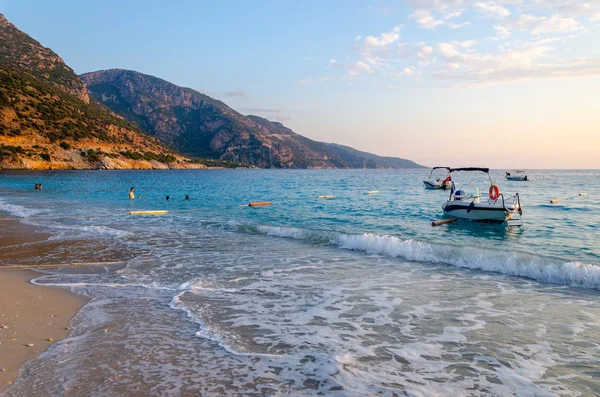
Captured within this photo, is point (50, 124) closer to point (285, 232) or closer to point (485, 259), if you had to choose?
point (285, 232)

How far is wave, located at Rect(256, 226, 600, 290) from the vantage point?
12239 millimetres

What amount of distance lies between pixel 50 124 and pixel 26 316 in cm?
11668

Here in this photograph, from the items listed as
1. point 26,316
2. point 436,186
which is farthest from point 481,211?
point 436,186

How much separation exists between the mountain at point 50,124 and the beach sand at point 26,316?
101618 mm

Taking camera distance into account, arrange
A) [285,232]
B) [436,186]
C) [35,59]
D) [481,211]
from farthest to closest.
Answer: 1. [35,59]
2. [436,186]
3. [481,211]
4. [285,232]

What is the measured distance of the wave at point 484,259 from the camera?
12239mm

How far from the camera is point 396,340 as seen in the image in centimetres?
733

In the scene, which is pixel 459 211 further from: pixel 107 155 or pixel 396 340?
pixel 107 155

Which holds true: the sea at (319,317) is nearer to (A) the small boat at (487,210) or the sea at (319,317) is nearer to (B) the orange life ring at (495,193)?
(A) the small boat at (487,210)

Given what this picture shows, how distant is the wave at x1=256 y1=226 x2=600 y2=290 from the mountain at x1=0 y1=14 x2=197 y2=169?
335 ft

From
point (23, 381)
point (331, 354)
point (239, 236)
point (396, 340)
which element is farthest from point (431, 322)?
point (239, 236)

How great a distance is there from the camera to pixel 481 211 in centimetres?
2550

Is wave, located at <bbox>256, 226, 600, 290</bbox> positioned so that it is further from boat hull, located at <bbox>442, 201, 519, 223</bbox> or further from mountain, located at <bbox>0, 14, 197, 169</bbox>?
mountain, located at <bbox>0, 14, 197, 169</bbox>

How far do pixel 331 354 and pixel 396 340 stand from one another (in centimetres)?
140
